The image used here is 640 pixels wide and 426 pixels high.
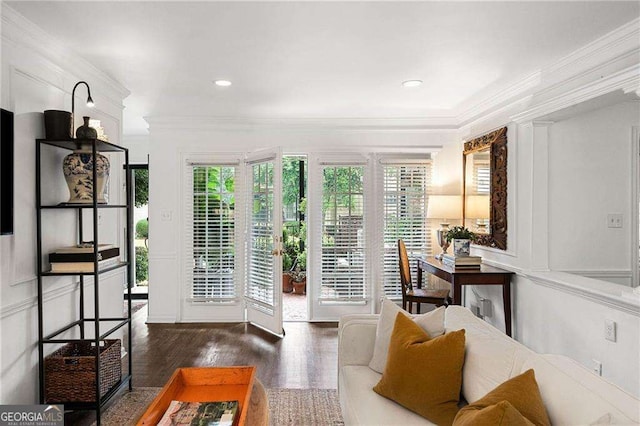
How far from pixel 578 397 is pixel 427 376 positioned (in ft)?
2.24

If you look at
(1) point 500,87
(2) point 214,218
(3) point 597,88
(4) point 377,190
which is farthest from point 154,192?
(3) point 597,88

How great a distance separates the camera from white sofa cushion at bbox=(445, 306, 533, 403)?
1.79 m

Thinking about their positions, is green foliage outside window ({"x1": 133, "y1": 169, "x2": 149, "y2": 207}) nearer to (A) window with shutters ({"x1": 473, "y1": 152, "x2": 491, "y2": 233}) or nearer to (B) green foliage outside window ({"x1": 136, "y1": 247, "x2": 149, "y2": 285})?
(B) green foliage outside window ({"x1": 136, "y1": 247, "x2": 149, "y2": 285})

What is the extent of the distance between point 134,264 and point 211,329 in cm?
233

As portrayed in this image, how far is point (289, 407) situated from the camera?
3025 millimetres

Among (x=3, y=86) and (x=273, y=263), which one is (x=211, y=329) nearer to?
(x=273, y=263)

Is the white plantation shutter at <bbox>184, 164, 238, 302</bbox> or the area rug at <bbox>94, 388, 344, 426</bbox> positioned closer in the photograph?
the area rug at <bbox>94, 388, 344, 426</bbox>

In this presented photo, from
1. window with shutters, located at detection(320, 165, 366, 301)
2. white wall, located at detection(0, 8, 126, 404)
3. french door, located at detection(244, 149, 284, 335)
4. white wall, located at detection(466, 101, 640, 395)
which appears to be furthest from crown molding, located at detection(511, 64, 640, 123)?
white wall, located at detection(0, 8, 126, 404)

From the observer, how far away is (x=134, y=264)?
6633 millimetres

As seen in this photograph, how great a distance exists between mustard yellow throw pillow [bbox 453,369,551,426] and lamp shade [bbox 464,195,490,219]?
3.14m

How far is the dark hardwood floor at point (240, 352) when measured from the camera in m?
3.54

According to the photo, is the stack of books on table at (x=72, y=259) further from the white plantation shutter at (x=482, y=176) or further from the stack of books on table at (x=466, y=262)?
the white plantation shutter at (x=482, y=176)

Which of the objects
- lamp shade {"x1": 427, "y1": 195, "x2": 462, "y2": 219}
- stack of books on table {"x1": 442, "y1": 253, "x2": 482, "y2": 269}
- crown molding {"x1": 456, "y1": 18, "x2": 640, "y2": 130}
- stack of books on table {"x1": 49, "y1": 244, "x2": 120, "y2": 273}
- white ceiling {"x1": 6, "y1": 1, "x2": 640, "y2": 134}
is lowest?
stack of books on table {"x1": 442, "y1": 253, "x2": 482, "y2": 269}

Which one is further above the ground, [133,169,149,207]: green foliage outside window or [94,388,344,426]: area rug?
[133,169,149,207]: green foliage outside window
